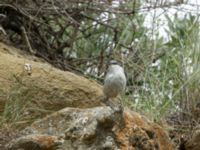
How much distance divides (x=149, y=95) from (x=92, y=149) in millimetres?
1665

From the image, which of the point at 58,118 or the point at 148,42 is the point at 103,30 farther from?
the point at 58,118

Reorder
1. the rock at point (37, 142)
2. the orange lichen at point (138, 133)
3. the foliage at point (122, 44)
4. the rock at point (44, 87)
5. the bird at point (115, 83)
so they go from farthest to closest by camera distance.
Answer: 1. the foliage at point (122, 44)
2. the rock at point (44, 87)
3. the bird at point (115, 83)
4. the orange lichen at point (138, 133)
5. the rock at point (37, 142)

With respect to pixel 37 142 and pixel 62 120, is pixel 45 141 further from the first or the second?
pixel 62 120

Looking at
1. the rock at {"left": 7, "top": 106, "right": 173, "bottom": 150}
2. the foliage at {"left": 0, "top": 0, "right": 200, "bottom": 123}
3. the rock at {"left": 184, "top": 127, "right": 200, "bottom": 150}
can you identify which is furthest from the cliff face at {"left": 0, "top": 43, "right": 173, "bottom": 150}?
the foliage at {"left": 0, "top": 0, "right": 200, "bottom": 123}

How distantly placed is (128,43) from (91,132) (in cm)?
301

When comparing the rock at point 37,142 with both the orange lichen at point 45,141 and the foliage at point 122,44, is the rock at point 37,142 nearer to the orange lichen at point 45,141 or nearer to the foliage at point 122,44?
the orange lichen at point 45,141

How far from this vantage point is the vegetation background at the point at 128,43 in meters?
5.10

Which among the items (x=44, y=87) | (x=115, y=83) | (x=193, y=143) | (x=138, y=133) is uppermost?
(x=115, y=83)

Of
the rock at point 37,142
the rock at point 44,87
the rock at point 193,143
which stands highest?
the rock at point 37,142

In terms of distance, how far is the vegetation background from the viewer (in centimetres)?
510

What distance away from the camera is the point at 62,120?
3.68 meters

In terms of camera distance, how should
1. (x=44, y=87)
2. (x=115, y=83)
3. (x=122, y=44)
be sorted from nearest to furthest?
1. (x=115, y=83)
2. (x=44, y=87)
3. (x=122, y=44)

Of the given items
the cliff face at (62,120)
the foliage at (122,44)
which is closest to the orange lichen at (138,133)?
the cliff face at (62,120)

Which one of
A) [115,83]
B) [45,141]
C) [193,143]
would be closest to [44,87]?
[115,83]
